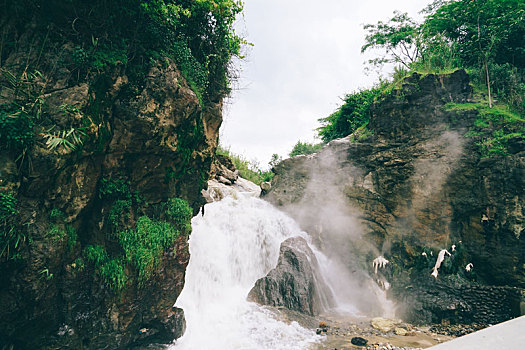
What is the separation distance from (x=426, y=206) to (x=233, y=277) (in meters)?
7.45

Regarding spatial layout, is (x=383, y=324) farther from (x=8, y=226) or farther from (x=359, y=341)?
(x=8, y=226)

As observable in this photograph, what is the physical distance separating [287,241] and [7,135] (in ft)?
28.1

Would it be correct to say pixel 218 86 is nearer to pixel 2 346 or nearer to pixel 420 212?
pixel 2 346

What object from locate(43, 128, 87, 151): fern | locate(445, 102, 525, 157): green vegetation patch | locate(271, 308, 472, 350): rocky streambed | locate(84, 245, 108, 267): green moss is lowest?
locate(271, 308, 472, 350): rocky streambed

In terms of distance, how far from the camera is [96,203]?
18.0 ft

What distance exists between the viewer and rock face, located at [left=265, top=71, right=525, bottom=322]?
8117 mm

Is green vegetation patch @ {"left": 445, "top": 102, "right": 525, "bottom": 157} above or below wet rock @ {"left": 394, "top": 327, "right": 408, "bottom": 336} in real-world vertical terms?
above

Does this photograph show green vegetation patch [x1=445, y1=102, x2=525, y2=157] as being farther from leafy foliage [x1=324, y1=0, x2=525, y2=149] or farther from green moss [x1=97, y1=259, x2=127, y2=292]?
green moss [x1=97, y1=259, x2=127, y2=292]

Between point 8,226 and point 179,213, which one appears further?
point 179,213

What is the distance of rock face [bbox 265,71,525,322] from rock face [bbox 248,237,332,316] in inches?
90.7

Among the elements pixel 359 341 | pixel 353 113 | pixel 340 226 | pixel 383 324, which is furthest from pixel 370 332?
pixel 353 113

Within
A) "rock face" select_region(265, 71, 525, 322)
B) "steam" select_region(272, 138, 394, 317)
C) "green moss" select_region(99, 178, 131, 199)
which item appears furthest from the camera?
"steam" select_region(272, 138, 394, 317)

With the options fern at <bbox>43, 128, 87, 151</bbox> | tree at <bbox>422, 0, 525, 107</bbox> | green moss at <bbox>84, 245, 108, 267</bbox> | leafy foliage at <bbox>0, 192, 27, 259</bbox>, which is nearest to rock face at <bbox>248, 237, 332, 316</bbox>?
green moss at <bbox>84, 245, 108, 267</bbox>

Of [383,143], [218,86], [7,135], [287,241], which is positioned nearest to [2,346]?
[7,135]
